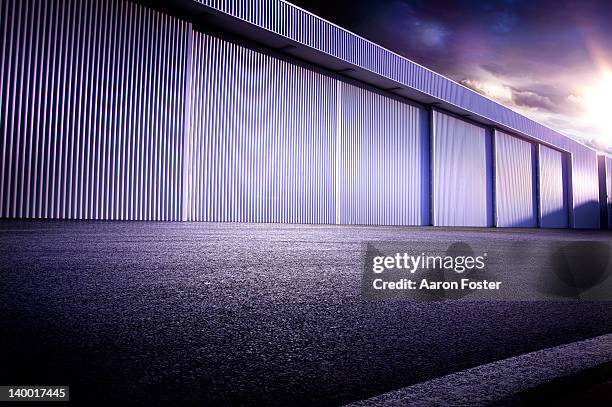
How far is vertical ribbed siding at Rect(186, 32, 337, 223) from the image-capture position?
1540 cm

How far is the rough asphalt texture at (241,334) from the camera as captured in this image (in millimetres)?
1231

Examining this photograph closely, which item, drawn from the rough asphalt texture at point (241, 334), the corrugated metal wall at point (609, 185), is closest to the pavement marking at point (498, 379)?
the rough asphalt texture at point (241, 334)

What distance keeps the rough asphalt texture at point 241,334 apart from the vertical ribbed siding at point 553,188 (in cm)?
3213

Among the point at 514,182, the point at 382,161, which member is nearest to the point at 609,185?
the point at 514,182

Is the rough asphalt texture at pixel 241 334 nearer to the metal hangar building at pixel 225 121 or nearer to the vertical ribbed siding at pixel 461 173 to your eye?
the metal hangar building at pixel 225 121

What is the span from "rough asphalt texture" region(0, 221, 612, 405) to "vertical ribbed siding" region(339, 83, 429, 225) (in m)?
16.7

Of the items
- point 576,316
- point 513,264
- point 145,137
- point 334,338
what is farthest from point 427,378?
point 145,137

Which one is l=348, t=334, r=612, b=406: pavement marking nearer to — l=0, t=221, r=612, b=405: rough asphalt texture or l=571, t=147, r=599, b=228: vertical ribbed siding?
l=0, t=221, r=612, b=405: rough asphalt texture

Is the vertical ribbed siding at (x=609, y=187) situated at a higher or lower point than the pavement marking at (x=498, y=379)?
higher

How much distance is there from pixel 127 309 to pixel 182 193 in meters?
12.6

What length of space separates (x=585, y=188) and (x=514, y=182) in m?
11.4

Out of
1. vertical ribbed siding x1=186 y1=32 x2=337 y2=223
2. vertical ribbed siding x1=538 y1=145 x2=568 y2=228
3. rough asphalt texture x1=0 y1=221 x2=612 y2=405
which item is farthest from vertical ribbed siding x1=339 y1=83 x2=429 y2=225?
rough asphalt texture x1=0 y1=221 x2=612 y2=405

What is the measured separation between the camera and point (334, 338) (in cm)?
175

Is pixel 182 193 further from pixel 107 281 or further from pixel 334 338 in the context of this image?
pixel 334 338
